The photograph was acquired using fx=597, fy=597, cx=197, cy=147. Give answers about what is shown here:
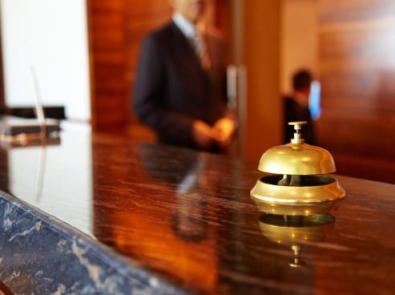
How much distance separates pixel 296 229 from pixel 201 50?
216 cm

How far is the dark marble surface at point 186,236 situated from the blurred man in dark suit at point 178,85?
4.48ft

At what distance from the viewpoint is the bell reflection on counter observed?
741mm

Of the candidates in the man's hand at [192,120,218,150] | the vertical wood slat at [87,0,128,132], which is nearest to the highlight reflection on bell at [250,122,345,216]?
the man's hand at [192,120,218,150]

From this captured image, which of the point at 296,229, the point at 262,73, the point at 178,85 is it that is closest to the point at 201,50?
the point at 178,85

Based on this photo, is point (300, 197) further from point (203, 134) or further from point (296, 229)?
point (203, 134)

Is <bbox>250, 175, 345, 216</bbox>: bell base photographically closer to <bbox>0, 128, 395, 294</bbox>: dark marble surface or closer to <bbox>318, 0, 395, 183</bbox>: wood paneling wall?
<bbox>0, 128, 395, 294</bbox>: dark marble surface

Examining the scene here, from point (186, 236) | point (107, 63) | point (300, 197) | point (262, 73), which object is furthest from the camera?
point (107, 63)

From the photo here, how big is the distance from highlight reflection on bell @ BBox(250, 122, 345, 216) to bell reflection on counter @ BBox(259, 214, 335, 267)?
0.09 ft

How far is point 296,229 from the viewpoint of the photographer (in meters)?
0.80

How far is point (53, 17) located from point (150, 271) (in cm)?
524

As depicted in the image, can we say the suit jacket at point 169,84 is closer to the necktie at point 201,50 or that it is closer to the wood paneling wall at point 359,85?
the necktie at point 201,50

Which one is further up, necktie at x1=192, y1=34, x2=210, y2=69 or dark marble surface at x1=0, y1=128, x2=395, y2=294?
necktie at x1=192, y1=34, x2=210, y2=69

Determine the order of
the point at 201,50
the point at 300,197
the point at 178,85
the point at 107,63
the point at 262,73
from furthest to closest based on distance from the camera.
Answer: the point at 107,63
the point at 262,73
the point at 201,50
the point at 178,85
the point at 300,197

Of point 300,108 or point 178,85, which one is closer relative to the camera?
point 178,85
